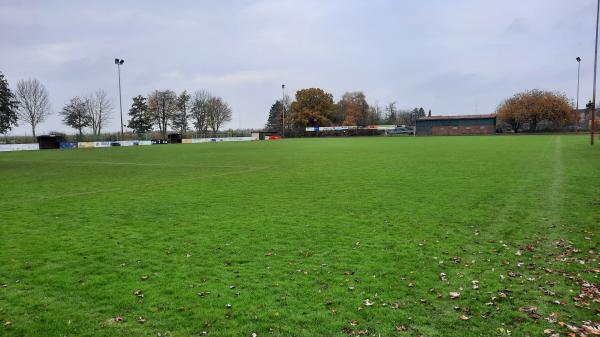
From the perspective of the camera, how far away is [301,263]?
20.9 ft

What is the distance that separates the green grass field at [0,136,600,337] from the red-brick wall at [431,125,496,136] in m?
92.0

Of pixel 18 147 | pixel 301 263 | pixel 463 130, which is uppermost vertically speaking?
pixel 463 130

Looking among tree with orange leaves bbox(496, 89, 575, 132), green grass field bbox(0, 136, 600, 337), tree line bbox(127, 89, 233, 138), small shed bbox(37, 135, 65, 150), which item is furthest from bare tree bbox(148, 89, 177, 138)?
green grass field bbox(0, 136, 600, 337)

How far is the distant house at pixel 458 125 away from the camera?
9750 centimetres

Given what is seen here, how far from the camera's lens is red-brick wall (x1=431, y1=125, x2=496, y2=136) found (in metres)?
97.4

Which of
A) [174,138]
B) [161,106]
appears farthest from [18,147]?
[161,106]

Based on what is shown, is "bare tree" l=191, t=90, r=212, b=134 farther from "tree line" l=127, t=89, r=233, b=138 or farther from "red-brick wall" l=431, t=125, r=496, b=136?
"red-brick wall" l=431, t=125, r=496, b=136

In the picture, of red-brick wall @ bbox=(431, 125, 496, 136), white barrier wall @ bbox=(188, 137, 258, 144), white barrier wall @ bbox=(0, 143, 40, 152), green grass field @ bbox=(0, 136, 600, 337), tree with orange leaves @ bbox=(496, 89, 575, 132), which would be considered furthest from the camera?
red-brick wall @ bbox=(431, 125, 496, 136)

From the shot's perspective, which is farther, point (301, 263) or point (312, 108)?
point (312, 108)

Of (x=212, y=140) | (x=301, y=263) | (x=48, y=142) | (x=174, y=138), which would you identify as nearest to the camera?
(x=301, y=263)

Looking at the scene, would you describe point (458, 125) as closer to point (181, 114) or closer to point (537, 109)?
point (537, 109)

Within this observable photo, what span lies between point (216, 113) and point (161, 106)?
14284 millimetres

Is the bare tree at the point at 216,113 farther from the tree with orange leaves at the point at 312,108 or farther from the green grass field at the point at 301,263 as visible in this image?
the green grass field at the point at 301,263

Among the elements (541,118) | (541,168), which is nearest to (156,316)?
(541,168)
